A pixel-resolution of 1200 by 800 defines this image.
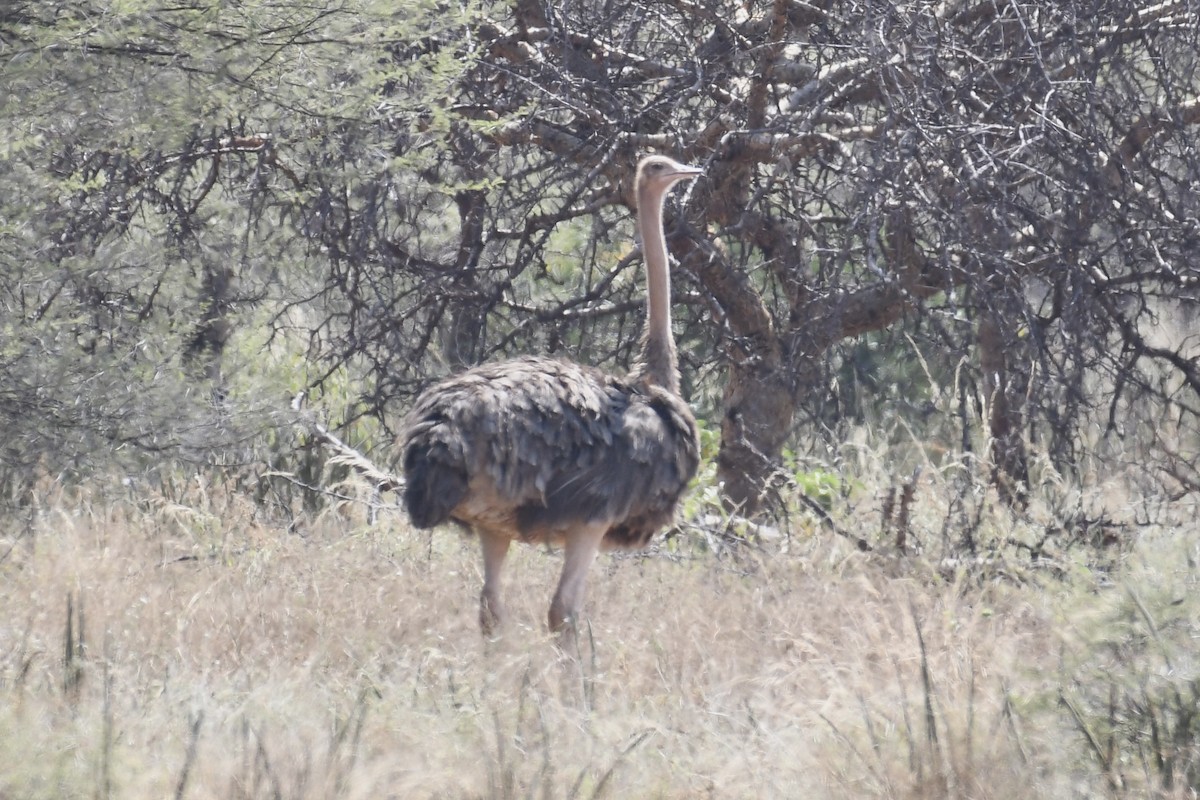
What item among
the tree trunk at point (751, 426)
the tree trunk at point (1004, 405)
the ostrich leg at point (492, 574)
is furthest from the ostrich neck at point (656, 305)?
the tree trunk at point (751, 426)

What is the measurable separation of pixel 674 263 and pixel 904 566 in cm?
216

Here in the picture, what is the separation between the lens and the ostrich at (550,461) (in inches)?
244

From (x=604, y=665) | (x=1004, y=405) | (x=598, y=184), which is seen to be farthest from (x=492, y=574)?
(x=598, y=184)

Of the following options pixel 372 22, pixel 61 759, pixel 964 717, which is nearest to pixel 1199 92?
pixel 372 22

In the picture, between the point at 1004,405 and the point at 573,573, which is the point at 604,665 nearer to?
the point at 573,573

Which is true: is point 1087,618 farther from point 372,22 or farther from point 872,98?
point 872,98

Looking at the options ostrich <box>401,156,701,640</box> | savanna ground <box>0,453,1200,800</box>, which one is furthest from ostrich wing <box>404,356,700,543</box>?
savanna ground <box>0,453,1200,800</box>

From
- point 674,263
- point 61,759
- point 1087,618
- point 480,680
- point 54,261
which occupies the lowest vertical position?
point 61,759

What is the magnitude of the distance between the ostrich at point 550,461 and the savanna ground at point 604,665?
35 cm

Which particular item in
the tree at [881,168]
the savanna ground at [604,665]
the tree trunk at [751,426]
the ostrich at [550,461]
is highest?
the tree at [881,168]

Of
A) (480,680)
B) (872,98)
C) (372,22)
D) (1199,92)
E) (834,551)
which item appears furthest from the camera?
(872,98)

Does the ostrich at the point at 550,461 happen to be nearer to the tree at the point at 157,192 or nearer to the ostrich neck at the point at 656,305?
the ostrich neck at the point at 656,305

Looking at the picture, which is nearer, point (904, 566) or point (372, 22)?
point (372, 22)

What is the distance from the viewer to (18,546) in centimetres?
718
